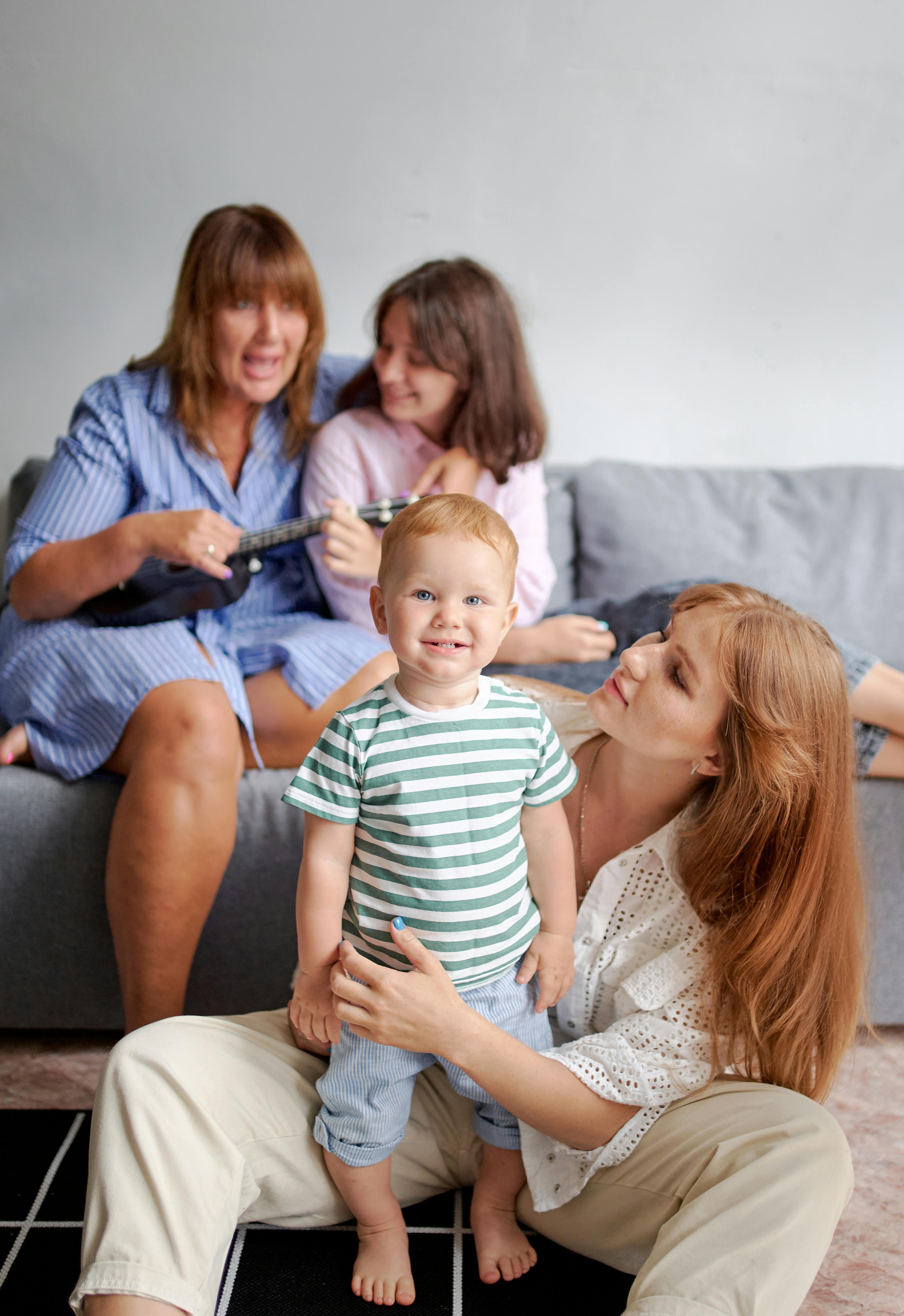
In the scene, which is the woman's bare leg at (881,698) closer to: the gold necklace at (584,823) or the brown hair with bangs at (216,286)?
the gold necklace at (584,823)

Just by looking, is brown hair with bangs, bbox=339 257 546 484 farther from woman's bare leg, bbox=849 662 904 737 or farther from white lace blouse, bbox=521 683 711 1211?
white lace blouse, bbox=521 683 711 1211

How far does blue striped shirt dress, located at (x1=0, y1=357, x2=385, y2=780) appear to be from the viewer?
1340mm

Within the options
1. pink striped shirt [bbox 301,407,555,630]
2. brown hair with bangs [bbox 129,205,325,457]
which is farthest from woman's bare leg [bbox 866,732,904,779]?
brown hair with bangs [bbox 129,205,325,457]

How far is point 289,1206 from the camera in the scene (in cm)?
99

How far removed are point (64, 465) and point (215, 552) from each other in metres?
0.35

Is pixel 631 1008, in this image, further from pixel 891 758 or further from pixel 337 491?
pixel 337 491

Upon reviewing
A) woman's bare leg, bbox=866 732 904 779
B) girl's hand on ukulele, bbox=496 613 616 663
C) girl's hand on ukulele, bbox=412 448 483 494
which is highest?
girl's hand on ukulele, bbox=412 448 483 494

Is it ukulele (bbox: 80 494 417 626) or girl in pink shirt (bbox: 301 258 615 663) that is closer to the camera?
ukulele (bbox: 80 494 417 626)

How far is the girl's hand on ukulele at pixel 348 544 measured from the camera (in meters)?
1.50

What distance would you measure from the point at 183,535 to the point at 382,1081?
2.67 ft

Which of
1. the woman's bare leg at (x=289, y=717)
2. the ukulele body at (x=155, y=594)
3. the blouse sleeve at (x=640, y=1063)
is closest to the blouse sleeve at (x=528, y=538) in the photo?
the woman's bare leg at (x=289, y=717)

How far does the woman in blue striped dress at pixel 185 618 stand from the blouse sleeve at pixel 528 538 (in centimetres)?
31

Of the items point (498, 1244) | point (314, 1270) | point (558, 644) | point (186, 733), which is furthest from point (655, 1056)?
point (558, 644)

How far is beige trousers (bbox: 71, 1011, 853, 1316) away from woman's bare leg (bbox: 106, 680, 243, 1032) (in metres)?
0.22
